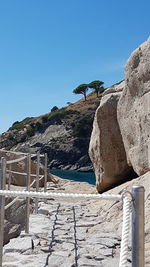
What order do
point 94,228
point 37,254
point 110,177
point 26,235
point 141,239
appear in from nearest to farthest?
point 141,239 < point 37,254 < point 26,235 < point 94,228 < point 110,177

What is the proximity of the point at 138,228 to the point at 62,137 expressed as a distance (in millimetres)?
52293

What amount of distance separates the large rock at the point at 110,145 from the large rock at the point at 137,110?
98cm

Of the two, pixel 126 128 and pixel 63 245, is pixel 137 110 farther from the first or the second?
pixel 63 245

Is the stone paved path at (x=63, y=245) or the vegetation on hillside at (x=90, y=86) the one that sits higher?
the vegetation on hillside at (x=90, y=86)

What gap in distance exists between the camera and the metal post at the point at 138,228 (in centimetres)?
185

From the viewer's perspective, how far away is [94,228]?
6195 mm

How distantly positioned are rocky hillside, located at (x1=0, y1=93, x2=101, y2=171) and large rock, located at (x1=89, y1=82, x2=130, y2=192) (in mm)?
38018

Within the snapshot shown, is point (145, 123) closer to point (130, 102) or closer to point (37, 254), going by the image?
point (130, 102)

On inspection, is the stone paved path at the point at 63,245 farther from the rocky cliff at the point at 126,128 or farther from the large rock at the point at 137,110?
the rocky cliff at the point at 126,128

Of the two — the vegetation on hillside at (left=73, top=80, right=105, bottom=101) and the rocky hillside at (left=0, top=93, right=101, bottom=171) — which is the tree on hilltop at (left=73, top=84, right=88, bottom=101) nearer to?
the vegetation on hillside at (left=73, top=80, right=105, bottom=101)

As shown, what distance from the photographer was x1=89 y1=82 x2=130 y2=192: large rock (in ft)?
33.5

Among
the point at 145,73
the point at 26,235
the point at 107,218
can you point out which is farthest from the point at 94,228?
the point at 145,73

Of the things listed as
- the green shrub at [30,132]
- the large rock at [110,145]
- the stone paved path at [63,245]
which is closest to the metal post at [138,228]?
the stone paved path at [63,245]

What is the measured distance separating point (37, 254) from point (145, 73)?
4.66 m
